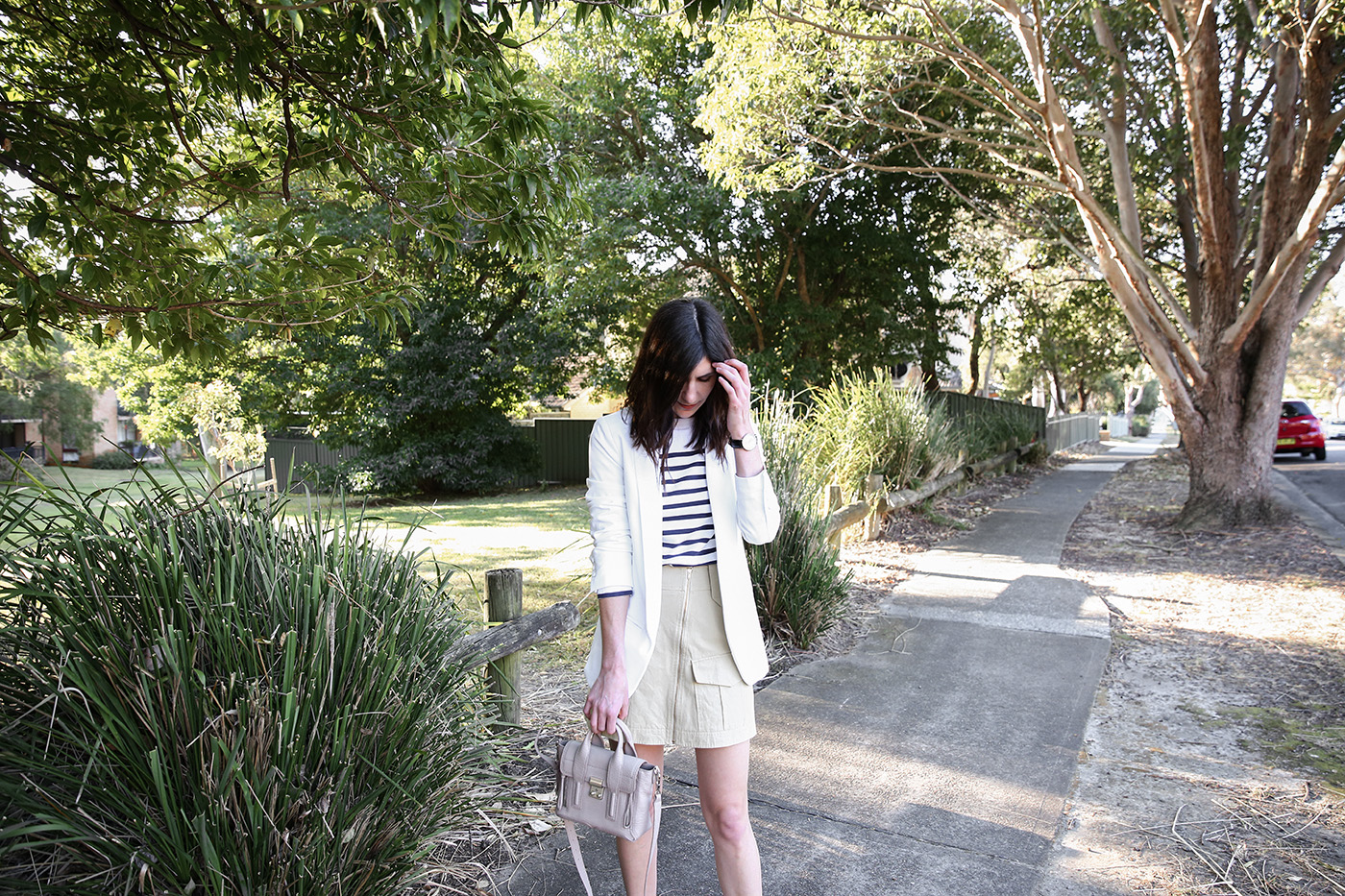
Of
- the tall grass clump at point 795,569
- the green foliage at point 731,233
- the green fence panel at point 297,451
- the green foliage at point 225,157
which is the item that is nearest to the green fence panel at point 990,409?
the green foliage at point 731,233

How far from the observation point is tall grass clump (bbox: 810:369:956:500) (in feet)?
29.4

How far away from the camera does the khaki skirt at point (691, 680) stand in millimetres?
2238

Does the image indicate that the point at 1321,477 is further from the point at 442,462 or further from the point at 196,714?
A: the point at 196,714

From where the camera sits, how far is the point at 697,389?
227cm

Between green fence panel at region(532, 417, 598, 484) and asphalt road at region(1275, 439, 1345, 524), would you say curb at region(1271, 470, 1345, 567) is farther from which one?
green fence panel at region(532, 417, 598, 484)

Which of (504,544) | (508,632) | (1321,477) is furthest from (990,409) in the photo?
(508,632)

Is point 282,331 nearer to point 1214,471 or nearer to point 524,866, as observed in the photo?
point 524,866

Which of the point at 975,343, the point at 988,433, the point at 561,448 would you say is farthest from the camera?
the point at 561,448

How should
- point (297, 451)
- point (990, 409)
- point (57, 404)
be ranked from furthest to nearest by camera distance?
point (57, 404) → point (297, 451) → point (990, 409)

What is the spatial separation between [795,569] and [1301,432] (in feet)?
72.7

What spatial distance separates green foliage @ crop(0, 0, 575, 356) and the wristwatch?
130 cm

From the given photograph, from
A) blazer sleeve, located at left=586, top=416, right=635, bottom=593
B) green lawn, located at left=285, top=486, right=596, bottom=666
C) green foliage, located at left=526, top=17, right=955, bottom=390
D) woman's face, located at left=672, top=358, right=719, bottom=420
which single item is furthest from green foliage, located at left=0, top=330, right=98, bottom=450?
woman's face, located at left=672, top=358, right=719, bottom=420

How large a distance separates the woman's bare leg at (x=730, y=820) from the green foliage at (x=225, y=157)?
6.51ft

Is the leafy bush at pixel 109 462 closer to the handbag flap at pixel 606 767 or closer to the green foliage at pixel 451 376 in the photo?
the green foliage at pixel 451 376
